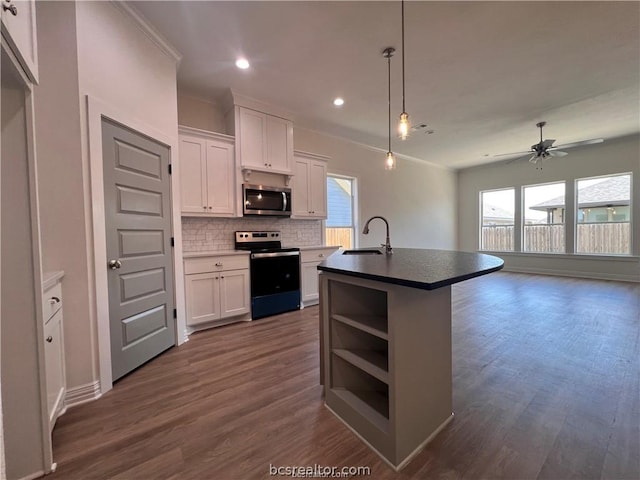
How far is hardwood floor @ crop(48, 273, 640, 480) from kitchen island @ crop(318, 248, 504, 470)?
0.36 feet

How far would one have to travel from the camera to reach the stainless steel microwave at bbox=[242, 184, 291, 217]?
3570mm

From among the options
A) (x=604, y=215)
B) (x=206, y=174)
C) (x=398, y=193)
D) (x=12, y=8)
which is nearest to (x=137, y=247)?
(x=206, y=174)

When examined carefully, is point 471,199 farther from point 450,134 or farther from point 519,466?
point 519,466

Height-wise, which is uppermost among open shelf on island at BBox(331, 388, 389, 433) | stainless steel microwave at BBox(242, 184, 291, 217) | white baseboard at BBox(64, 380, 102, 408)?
stainless steel microwave at BBox(242, 184, 291, 217)

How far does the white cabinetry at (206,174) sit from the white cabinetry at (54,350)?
5.33ft

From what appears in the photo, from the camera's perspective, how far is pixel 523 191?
268 inches

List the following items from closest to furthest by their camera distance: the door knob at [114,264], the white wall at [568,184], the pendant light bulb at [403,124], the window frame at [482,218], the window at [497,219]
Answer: the door knob at [114,264], the pendant light bulb at [403,124], the white wall at [568,184], the window frame at [482,218], the window at [497,219]

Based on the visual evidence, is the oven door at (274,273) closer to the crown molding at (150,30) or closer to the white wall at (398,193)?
the white wall at (398,193)

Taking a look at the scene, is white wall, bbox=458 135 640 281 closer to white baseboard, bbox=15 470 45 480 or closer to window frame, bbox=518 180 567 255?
window frame, bbox=518 180 567 255

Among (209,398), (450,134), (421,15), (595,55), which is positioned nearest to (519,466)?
(209,398)

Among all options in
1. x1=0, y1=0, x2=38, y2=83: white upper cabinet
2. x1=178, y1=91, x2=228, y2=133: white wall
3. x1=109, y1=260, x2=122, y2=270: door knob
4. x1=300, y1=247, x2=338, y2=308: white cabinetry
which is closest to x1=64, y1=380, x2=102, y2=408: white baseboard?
Result: x1=109, y1=260, x2=122, y2=270: door knob

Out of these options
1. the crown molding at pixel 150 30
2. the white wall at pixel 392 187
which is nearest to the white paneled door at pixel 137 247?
the crown molding at pixel 150 30

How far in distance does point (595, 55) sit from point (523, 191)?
4648 mm

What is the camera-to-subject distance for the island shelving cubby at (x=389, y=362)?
131 cm
